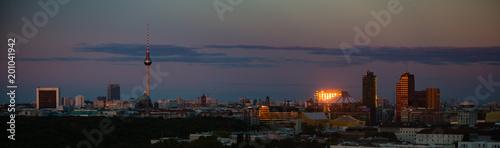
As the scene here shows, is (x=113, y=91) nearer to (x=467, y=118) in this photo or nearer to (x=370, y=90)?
(x=370, y=90)

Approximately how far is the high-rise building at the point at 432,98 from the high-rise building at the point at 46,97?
5362cm

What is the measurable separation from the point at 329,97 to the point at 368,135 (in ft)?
206

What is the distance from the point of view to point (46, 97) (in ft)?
445

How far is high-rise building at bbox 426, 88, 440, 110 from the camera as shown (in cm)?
13125

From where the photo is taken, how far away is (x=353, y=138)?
69.6 m

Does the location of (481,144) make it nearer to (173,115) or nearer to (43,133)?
(43,133)

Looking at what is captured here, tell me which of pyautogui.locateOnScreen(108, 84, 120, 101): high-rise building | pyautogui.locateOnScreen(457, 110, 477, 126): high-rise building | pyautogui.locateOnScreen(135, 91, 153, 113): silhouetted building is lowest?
pyautogui.locateOnScreen(457, 110, 477, 126): high-rise building

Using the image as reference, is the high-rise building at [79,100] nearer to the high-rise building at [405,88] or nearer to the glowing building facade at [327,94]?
the glowing building facade at [327,94]

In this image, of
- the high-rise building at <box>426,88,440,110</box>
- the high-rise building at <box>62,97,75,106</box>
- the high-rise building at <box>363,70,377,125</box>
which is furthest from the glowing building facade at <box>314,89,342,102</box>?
the high-rise building at <box>62,97,75,106</box>

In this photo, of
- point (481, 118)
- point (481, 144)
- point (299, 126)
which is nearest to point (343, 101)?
point (481, 118)

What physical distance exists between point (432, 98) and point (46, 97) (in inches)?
2203

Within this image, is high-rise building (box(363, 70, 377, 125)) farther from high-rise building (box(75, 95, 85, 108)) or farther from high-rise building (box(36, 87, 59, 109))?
high-rise building (box(75, 95, 85, 108))

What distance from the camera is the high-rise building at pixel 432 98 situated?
131 metres

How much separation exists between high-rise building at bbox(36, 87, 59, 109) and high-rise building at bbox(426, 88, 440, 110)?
176 ft
